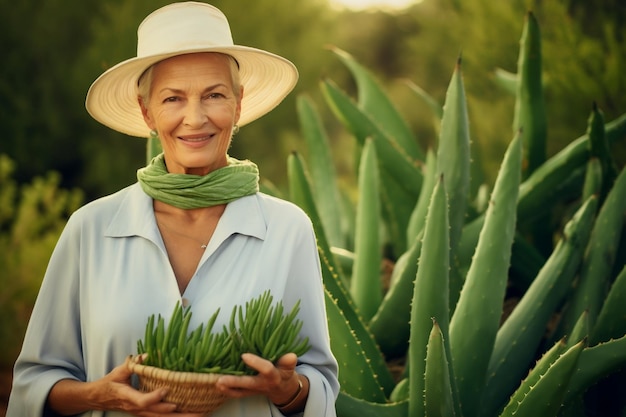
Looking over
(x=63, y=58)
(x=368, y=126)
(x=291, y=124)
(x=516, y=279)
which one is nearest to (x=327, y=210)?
(x=368, y=126)

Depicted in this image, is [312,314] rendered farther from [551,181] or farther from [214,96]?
[551,181]

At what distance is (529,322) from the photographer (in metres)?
2.64

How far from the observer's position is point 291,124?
1080cm

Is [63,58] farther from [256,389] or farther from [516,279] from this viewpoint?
[256,389]

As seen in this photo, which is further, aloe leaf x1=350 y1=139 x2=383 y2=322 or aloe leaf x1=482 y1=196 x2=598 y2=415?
aloe leaf x1=350 y1=139 x2=383 y2=322

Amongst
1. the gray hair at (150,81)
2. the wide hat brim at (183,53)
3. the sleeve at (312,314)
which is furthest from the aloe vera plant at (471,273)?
the gray hair at (150,81)

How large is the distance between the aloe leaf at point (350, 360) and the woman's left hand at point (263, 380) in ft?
2.28

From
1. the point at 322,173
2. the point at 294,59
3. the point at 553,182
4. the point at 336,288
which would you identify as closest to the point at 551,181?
the point at 553,182

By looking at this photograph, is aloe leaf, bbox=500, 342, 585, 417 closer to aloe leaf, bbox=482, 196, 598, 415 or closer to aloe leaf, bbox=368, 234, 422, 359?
aloe leaf, bbox=482, 196, 598, 415

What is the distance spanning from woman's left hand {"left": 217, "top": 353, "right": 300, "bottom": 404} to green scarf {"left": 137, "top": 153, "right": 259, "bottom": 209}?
0.36 m

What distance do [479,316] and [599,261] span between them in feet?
1.87

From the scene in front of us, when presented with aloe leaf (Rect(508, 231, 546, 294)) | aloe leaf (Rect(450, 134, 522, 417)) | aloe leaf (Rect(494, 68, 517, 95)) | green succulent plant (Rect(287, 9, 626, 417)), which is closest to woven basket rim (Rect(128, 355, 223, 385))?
green succulent plant (Rect(287, 9, 626, 417))

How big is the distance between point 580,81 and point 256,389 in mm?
3372

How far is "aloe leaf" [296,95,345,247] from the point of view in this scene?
11.7 feet
